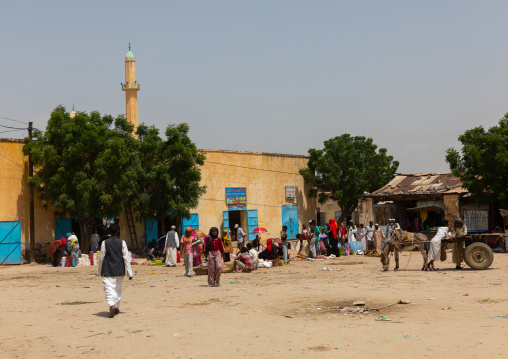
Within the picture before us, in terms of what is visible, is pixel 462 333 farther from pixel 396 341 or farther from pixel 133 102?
pixel 133 102

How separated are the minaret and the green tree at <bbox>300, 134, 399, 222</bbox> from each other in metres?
11.2

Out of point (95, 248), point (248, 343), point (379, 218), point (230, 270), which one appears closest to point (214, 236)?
point (230, 270)

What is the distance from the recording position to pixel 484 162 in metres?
26.5

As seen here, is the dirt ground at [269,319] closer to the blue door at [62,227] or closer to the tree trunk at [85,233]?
the tree trunk at [85,233]

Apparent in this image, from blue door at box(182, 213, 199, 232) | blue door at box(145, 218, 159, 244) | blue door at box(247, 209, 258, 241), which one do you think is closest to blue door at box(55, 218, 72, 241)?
blue door at box(145, 218, 159, 244)

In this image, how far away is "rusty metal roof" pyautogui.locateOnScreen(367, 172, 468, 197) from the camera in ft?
99.2

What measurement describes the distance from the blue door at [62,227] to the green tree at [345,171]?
1559 cm

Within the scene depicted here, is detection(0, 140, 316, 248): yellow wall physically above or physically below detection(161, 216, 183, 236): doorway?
above

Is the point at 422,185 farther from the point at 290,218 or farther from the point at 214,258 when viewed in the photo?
the point at 214,258

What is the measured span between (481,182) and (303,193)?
43.7ft

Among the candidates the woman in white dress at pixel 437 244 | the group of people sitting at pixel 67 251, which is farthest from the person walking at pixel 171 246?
the woman in white dress at pixel 437 244

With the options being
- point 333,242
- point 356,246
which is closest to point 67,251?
point 333,242

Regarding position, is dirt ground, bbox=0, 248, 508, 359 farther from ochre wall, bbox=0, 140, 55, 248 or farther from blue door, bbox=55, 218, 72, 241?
blue door, bbox=55, 218, 72, 241

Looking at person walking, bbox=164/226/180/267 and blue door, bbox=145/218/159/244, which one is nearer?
person walking, bbox=164/226/180/267
